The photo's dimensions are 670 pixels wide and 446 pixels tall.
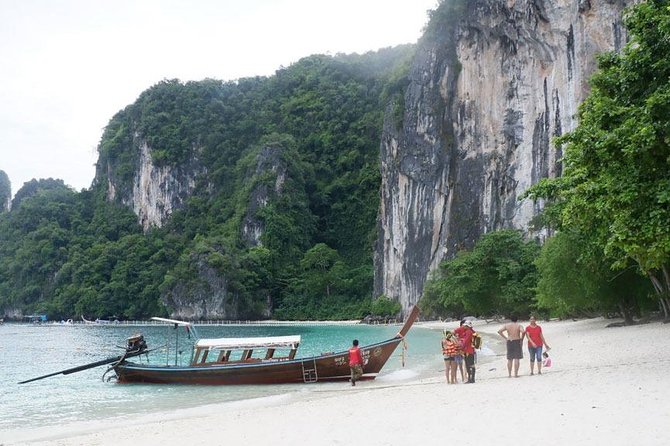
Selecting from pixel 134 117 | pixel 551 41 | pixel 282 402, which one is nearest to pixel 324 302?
pixel 551 41

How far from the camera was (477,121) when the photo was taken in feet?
191

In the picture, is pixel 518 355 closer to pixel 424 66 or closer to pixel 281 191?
pixel 424 66

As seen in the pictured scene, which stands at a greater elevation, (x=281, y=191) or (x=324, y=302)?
(x=281, y=191)

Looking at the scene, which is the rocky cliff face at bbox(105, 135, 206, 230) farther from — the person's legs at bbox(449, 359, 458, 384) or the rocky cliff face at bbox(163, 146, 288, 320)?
the person's legs at bbox(449, 359, 458, 384)

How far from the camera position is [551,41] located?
4419 centimetres

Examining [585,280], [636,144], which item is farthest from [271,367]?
[636,144]

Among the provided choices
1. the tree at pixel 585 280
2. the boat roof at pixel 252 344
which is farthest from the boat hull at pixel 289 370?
the tree at pixel 585 280

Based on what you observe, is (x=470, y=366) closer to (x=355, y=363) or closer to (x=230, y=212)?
(x=355, y=363)

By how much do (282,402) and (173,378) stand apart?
7.15m

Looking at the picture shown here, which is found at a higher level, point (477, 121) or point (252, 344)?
point (477, 121)

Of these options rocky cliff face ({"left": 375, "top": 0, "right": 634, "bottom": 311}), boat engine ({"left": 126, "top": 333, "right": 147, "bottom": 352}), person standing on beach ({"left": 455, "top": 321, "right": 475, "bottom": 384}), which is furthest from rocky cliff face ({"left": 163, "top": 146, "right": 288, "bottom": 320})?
person standing on beach ({"left": 455, "top": 321, "right": 475, "bottom": 384})

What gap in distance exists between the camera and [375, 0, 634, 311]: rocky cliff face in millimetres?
41906

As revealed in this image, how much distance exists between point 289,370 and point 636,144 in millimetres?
12007

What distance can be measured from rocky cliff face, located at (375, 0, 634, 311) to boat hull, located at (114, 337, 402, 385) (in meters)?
22.1
